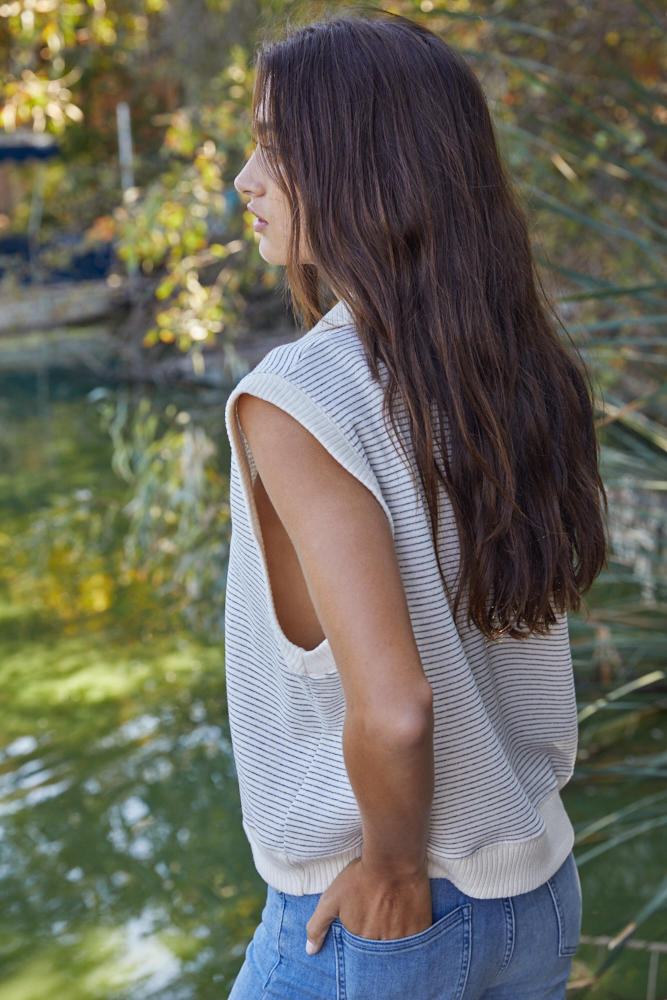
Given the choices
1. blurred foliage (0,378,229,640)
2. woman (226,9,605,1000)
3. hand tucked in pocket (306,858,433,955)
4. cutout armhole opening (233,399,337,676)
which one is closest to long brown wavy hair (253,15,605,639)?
woman (226,9,605,1000)

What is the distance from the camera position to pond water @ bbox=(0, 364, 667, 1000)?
2.52m

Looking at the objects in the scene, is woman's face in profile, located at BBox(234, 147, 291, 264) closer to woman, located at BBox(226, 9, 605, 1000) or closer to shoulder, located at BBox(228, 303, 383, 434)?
woman, located at BBox(226, 9, 605, 1000)

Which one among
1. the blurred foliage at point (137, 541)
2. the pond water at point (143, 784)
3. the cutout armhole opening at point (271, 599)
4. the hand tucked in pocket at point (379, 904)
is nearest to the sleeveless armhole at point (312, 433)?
the cutout armhole opening at point (271, 599)

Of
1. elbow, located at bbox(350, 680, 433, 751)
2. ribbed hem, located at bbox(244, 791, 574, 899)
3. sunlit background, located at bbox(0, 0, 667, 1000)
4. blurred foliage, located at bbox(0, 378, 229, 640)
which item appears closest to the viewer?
elbow, located at bbox(350, 680, 433, 751)

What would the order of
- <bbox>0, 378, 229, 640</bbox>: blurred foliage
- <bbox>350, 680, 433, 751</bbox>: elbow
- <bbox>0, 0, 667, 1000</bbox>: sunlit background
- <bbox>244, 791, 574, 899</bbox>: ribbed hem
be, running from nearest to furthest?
<bbox>350, 680, 433, 751</bbox>: elbow → <bbox>244, 791, 574, 899</bbox>: ribbed hem → <bbox>0, 0, 667, 1000</bbox>: sunlit background → <bbox>0, 378, 229, 640</bbox>: blurred foliage

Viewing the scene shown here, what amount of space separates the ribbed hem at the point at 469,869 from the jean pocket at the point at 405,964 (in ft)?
0.12

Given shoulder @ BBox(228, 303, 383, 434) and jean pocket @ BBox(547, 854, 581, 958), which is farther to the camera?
jean pocket @ BBox(547, 854, 581, 958)

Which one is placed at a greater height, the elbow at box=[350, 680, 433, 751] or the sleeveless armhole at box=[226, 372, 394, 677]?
the sleeveless armhole at box=[226, 372, 394, 677]

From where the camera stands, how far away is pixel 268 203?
101 centimetres

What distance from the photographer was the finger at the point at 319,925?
93cm

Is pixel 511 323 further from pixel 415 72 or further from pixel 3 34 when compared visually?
pixel 3 34

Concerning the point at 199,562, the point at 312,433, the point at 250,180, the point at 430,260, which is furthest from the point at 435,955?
the point at 199,562

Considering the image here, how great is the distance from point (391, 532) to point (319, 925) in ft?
1.11

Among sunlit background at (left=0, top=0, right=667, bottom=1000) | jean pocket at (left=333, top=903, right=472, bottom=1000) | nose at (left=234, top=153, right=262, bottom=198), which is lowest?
sunlit background at (left=0, top=0, right=667, bottom=1000)
